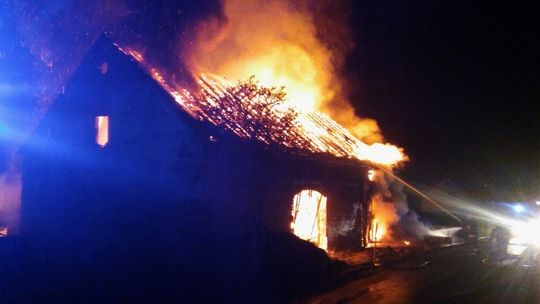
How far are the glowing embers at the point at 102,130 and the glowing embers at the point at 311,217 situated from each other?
235 inches

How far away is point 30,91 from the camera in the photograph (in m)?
24.3

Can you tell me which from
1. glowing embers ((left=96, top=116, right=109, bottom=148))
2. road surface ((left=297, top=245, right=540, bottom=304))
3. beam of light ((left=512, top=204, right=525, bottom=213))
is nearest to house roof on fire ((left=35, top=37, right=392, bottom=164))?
glowing embers ((left=96, top=116, right=109, bottom=148))

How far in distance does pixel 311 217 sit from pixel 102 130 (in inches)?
278

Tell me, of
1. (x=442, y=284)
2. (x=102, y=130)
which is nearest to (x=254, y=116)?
(x=442, y=284)

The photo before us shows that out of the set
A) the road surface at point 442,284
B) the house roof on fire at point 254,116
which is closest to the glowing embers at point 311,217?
the house roof on fire at point 254,116

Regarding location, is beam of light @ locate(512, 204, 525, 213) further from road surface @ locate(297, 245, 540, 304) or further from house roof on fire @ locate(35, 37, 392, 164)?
house roof on fire @ locate(35, 37, 392, 164)

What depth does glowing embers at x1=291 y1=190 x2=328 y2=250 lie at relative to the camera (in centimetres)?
1630

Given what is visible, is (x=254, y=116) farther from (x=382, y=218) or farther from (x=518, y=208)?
(x=518, y=208)

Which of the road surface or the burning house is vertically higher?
the burning house

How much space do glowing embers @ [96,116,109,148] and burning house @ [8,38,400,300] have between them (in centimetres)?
4

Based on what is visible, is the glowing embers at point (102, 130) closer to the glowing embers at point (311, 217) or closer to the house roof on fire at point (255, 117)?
the house roof on fire at point (255, 117)

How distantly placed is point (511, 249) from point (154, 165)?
35.4 feet

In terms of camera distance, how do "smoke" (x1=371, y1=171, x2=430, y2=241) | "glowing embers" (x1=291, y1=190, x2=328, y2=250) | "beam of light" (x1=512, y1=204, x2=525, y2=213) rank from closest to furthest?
"glowing embers" (x1=291, y1=190, x2=328, y2=250) → "beam of light" (x1=512, y1=204, x2=525, y2=213) → "smoke" (x1=371, y1=171, x2=430, y2=241)

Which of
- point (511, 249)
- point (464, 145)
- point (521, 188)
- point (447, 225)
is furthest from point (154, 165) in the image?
point (521, 188)
